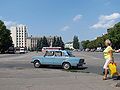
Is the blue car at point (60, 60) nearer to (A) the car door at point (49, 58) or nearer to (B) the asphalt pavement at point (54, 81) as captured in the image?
(A) the car door at point (49, 58)

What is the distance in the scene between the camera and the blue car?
964 inches

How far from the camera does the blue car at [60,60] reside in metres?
24.5

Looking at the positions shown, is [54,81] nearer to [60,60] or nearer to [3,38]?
[60,60]

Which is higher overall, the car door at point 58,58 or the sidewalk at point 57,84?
the car door at point 58,58

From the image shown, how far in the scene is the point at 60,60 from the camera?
2503 cm

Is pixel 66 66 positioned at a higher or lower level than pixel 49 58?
lower

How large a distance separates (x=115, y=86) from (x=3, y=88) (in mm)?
3999

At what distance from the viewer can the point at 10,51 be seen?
116 meters

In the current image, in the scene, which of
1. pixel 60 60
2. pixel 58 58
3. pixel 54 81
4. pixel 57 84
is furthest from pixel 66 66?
pixel 57 84

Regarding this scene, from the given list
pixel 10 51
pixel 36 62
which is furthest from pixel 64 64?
pixel 10 51

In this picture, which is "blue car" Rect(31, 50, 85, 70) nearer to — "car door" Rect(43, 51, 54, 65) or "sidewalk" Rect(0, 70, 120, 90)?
"car door" Rect(43, 51, 54, 65)

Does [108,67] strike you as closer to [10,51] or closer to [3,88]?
Answer: [3,88]

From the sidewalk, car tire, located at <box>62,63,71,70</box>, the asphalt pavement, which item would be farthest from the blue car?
the sidewalk

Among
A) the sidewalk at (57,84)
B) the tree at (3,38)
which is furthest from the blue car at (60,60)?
the tree at (3,38)
